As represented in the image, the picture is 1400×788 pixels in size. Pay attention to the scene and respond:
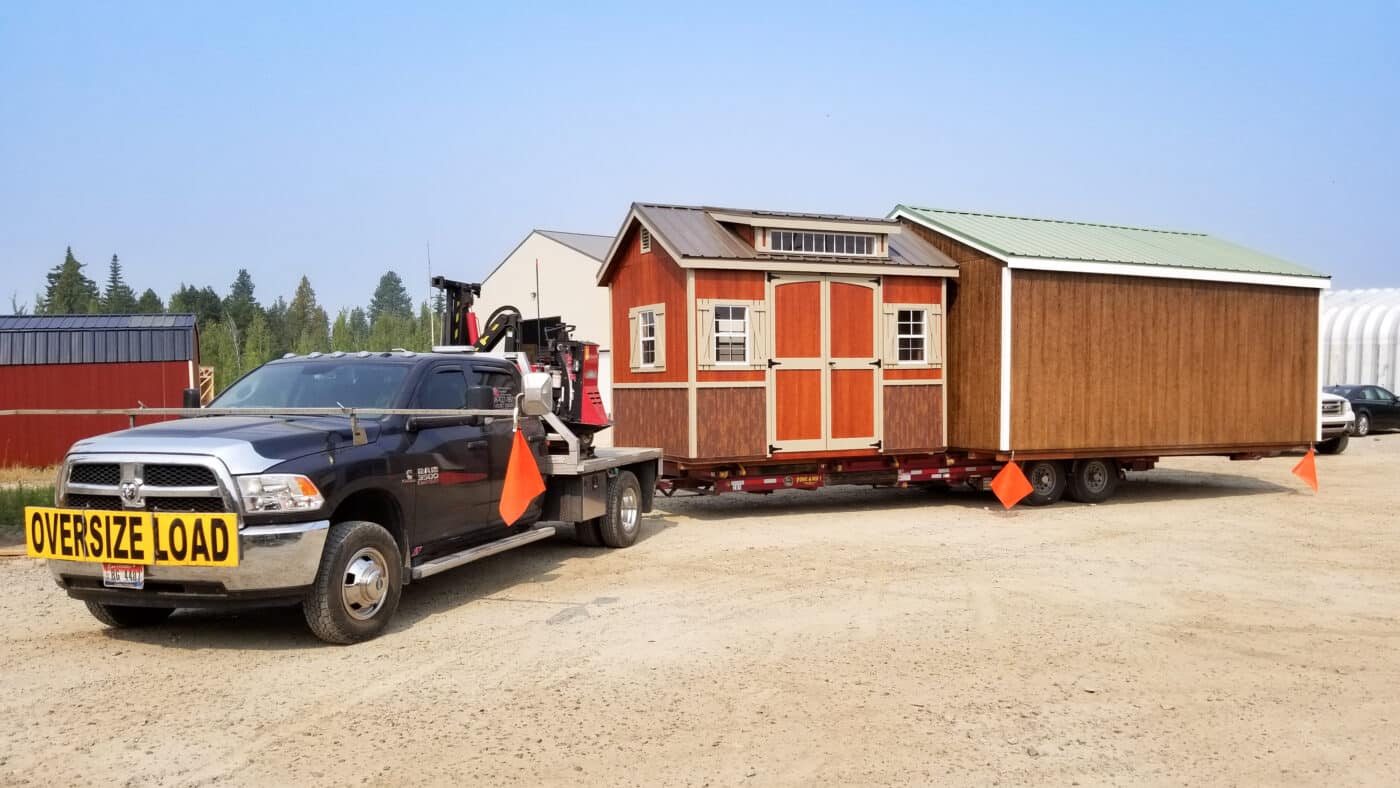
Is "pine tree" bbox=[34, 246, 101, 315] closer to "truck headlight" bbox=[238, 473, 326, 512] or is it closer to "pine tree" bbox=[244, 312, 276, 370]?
"pine tree" bbox=[244, 312, 276, 370]

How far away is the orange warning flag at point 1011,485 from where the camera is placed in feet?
45.0

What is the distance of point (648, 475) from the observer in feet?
38.8

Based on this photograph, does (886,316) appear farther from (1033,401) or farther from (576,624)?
(576,624)

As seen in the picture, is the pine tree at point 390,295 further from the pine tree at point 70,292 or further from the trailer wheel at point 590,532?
the trailer wheel at point 590,532

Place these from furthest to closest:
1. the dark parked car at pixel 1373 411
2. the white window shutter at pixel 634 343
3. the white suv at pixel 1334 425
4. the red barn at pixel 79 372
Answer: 1. the dark parked car at pixel 1373 411
2. the red barn at pixel 79 372
3. the white suv at pixel 1334 425
4. the white window shutter at pixel 634 343

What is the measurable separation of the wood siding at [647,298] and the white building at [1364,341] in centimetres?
3278

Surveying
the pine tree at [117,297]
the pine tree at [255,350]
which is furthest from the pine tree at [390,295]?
the pine tree at [255,350]

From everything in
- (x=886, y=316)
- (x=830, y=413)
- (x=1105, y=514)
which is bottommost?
(x=1105, y=514)

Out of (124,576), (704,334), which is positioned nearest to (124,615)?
(124,576)

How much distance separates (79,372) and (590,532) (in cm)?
1768

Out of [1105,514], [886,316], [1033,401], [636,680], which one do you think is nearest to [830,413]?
[886,316]

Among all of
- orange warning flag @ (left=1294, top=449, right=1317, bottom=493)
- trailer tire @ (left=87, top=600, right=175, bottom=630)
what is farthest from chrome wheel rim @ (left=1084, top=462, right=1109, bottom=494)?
trailer tire @ (left=87, top=600, right=175, bottom=630)

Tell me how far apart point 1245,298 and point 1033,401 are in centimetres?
421

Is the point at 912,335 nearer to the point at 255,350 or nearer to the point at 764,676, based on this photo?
the point at 764,676
